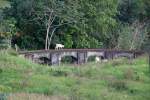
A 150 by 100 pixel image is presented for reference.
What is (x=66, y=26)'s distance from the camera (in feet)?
156

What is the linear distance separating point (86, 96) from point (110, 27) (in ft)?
107

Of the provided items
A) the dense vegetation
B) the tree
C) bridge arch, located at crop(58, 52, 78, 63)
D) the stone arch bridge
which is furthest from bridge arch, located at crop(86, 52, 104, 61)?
the tree

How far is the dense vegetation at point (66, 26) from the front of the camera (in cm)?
4553

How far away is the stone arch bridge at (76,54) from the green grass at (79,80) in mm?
10859

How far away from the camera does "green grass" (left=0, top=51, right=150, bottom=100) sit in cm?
2084

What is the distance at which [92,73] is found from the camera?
25.9 meters

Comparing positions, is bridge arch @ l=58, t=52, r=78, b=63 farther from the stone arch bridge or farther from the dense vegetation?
the dense vegetation

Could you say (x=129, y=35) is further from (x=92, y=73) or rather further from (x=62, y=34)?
(x=92, y=73)

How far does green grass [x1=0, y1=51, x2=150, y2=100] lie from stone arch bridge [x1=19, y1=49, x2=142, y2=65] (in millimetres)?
10859

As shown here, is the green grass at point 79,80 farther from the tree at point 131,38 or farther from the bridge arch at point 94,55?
the tree at point 131,38

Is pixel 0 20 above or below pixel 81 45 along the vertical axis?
above

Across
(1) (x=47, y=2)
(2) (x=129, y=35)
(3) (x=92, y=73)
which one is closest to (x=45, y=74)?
(3) (x=92, y=73)

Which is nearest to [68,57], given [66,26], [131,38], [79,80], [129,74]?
[66,26]

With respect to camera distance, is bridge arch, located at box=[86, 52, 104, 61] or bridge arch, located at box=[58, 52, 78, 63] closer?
bridge arch, located at box=[58, 52, 78, 63]
